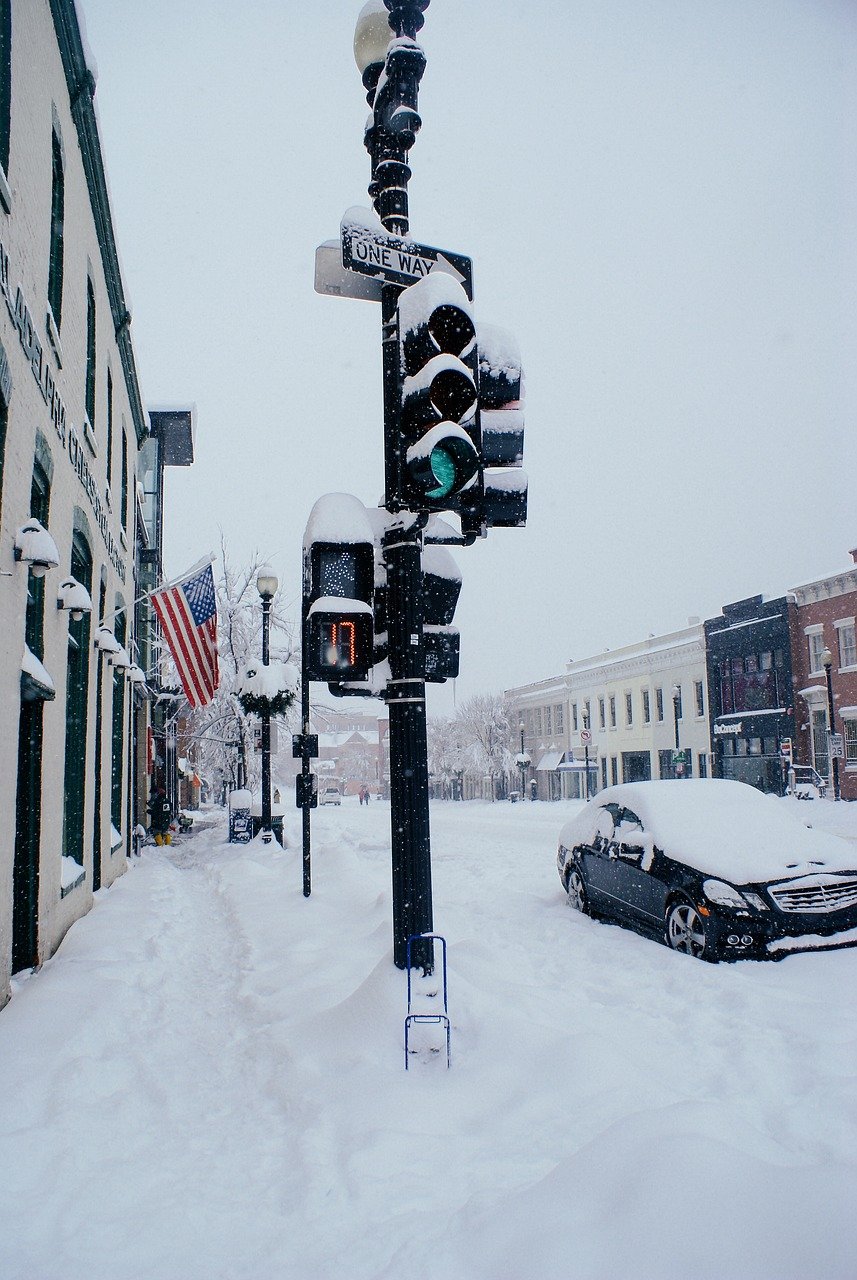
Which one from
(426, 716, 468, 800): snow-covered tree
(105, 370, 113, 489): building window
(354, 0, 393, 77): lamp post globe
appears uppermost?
(105, 370, 113, 489): building window

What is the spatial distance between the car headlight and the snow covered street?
0.54 m

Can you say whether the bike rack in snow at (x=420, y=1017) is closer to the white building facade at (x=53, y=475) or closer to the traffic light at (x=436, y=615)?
the traffic light at (x=436, y=615)

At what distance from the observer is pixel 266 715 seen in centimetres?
1938

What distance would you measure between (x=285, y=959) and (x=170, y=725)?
79.6 feet

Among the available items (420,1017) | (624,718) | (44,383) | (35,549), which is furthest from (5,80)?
(624,718)

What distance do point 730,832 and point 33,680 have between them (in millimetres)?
6242

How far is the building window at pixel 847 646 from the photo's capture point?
34688mm

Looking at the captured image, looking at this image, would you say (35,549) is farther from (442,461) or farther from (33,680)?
(442,461)

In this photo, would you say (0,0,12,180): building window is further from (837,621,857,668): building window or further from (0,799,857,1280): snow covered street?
(837,621,857,668): building window

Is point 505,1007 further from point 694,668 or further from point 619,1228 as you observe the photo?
point 694,668

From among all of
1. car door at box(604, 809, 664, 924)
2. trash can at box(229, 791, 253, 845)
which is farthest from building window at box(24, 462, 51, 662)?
trash can at box(229, 791, 253, 845)

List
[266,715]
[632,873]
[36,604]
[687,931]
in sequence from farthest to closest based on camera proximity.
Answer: [266,715] → [632,873] → [36,604] → [687,931]

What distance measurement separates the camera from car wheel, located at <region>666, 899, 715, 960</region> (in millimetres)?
7337

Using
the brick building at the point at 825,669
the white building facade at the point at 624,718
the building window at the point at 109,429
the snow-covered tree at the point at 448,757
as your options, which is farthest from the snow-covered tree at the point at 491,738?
the building window at the point at 109,429
